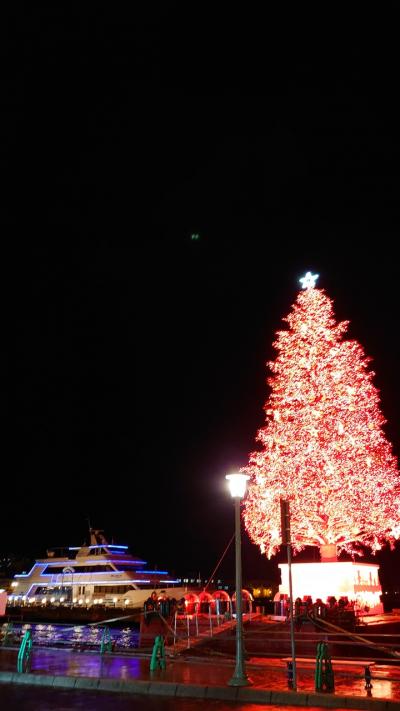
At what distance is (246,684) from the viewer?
12.5m

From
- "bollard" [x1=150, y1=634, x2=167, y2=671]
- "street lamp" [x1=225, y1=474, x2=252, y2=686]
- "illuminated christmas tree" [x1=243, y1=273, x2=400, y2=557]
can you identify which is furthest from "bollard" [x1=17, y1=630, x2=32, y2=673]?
"illuminated christmas tree" [x1=243, y1=273, x2=400, y2=557]

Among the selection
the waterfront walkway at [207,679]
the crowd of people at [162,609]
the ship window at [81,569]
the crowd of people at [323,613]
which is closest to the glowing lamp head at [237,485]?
the waterfront walkway at [207,679]

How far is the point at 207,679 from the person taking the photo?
1352cm

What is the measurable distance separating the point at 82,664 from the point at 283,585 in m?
12.6

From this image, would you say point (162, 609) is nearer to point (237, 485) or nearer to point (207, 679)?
point (207, 679)

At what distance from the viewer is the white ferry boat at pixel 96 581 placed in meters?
55.3

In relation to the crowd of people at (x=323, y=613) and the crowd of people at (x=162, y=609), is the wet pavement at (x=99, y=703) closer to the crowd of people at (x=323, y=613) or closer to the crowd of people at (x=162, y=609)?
the crowd of people at (x=162, y=609)

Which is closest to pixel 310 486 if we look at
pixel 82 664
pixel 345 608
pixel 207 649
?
pixel 345 608

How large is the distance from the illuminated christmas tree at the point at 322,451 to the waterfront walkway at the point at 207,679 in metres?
9.47

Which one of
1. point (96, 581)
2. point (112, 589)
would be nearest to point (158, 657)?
point (112, 589)

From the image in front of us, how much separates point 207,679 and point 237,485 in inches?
165

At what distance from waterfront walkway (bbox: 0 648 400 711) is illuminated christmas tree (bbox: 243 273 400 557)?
9469 millimetres

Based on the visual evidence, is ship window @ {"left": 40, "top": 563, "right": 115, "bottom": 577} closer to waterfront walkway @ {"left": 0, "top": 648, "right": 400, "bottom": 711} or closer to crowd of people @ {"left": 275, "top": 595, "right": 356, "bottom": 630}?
crowd of people @ {"left": 275, "top": 595, "right": 356, "bottom": 630}

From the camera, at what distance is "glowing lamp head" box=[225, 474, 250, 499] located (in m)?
14.0
